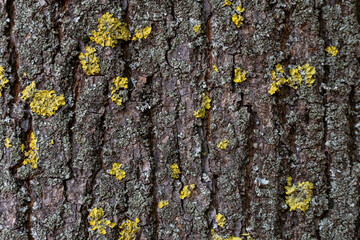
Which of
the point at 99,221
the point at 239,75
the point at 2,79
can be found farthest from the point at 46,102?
the point at 239,75

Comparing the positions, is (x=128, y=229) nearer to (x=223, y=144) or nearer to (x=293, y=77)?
(x=223, y=144)

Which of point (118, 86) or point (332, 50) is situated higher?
point (332, 50)

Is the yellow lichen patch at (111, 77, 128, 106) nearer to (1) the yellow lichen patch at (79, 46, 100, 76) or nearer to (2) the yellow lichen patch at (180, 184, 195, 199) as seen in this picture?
(1) the yellow lichen patch at (79, 46, 100, 76)

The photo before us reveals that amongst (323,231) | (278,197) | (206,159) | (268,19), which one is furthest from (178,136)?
(323,231)

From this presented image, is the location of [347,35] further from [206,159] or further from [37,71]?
[37,71]

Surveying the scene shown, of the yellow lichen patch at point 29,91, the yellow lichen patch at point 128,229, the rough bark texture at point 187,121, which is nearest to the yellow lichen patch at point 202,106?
the rough bark texture at point 187,121

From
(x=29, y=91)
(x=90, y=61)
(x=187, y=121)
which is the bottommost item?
(x=187, y=121)
